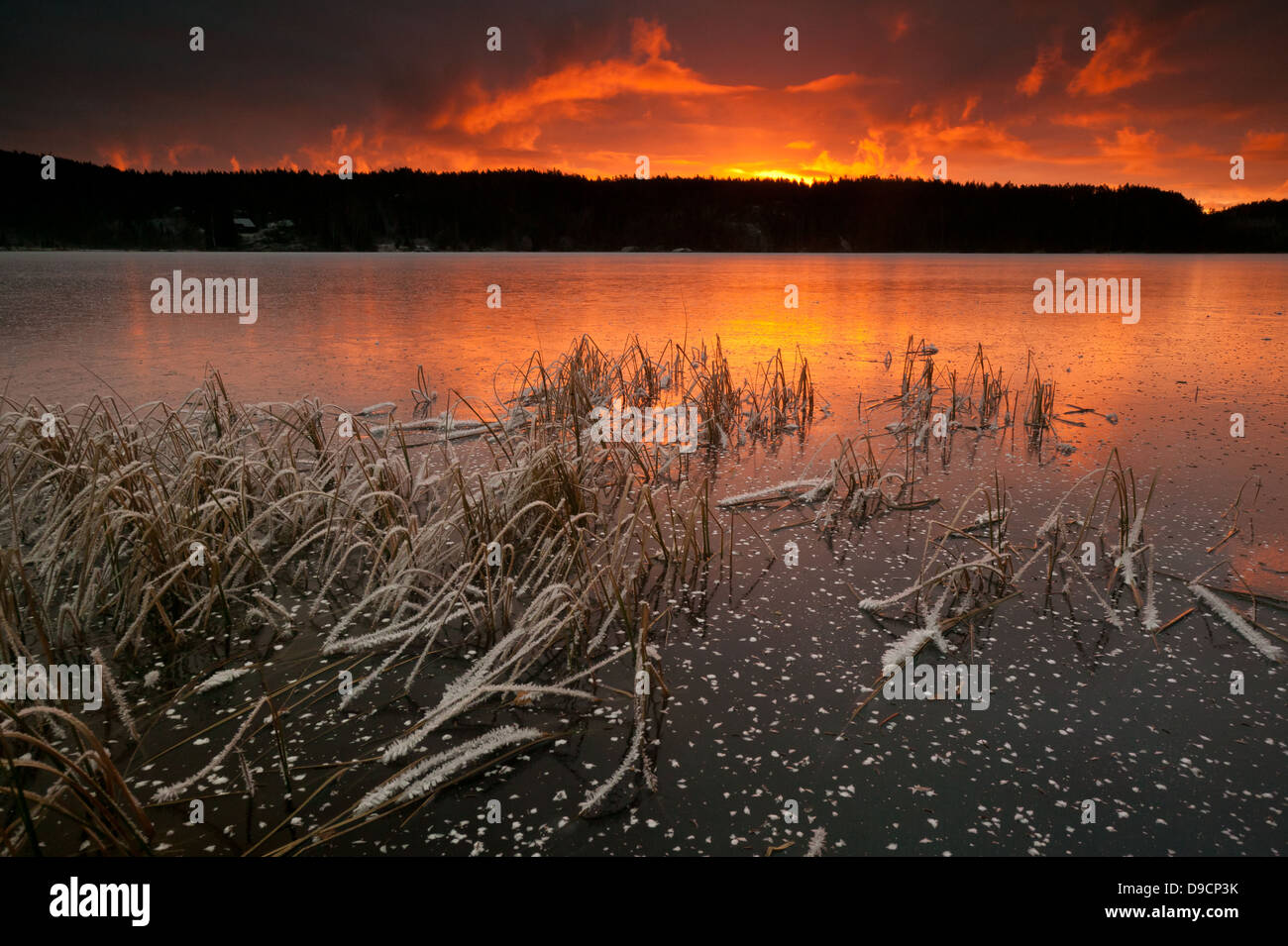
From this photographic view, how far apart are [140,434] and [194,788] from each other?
2.72 m

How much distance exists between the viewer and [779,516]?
12.5 ft

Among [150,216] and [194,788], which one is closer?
[194,788]

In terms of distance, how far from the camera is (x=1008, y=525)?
3.57 m

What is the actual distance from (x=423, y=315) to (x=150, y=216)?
70414 mm

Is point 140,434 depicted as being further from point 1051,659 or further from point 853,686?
point 1051,659
